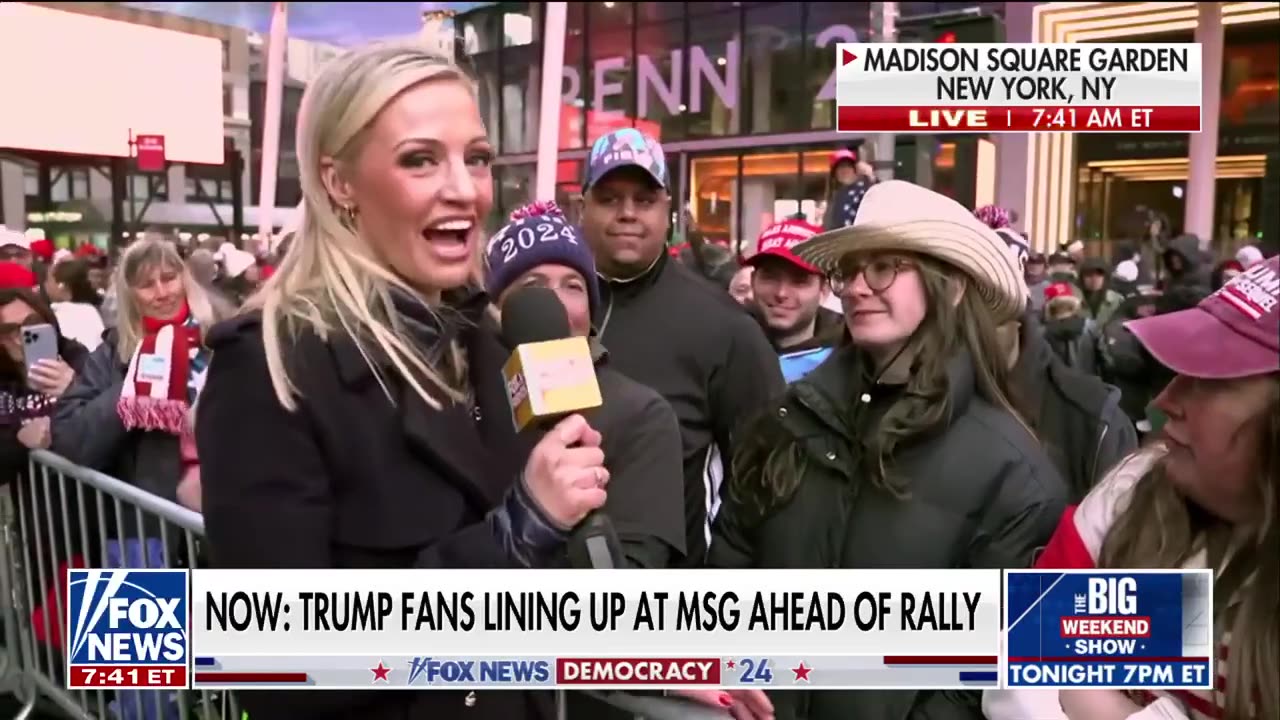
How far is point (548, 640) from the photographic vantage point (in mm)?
1212

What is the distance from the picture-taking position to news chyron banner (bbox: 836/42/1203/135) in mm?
1301

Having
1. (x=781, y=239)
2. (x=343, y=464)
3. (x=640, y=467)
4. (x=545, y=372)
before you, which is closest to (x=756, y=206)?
(x=781, y=239)

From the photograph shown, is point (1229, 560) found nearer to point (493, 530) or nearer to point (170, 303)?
point (493, 530)

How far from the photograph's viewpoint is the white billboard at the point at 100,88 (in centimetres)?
145

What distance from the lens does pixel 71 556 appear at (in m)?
2.12

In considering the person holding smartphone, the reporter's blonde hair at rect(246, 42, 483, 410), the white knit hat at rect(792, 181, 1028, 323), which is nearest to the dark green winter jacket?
the white knit hat at rect(792, 181, 1028, 323)

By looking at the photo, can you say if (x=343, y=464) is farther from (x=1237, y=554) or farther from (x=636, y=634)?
(x=1237, y=554)

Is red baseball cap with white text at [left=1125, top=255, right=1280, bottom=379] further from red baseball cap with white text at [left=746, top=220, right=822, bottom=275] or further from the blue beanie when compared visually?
red baseball cap with white text at [left=746, top=220, right=822, bottom=275]

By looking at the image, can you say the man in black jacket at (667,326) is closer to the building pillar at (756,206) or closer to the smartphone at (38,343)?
the building pillar at (756,206)

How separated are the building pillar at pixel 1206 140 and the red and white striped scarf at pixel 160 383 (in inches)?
72.0

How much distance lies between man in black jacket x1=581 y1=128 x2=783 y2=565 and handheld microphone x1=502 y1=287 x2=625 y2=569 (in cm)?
80

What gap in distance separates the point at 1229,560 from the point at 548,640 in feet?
2.44

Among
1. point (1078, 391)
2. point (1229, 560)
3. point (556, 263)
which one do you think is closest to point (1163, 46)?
point (1078, 391)

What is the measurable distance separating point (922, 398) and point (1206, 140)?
539mm
